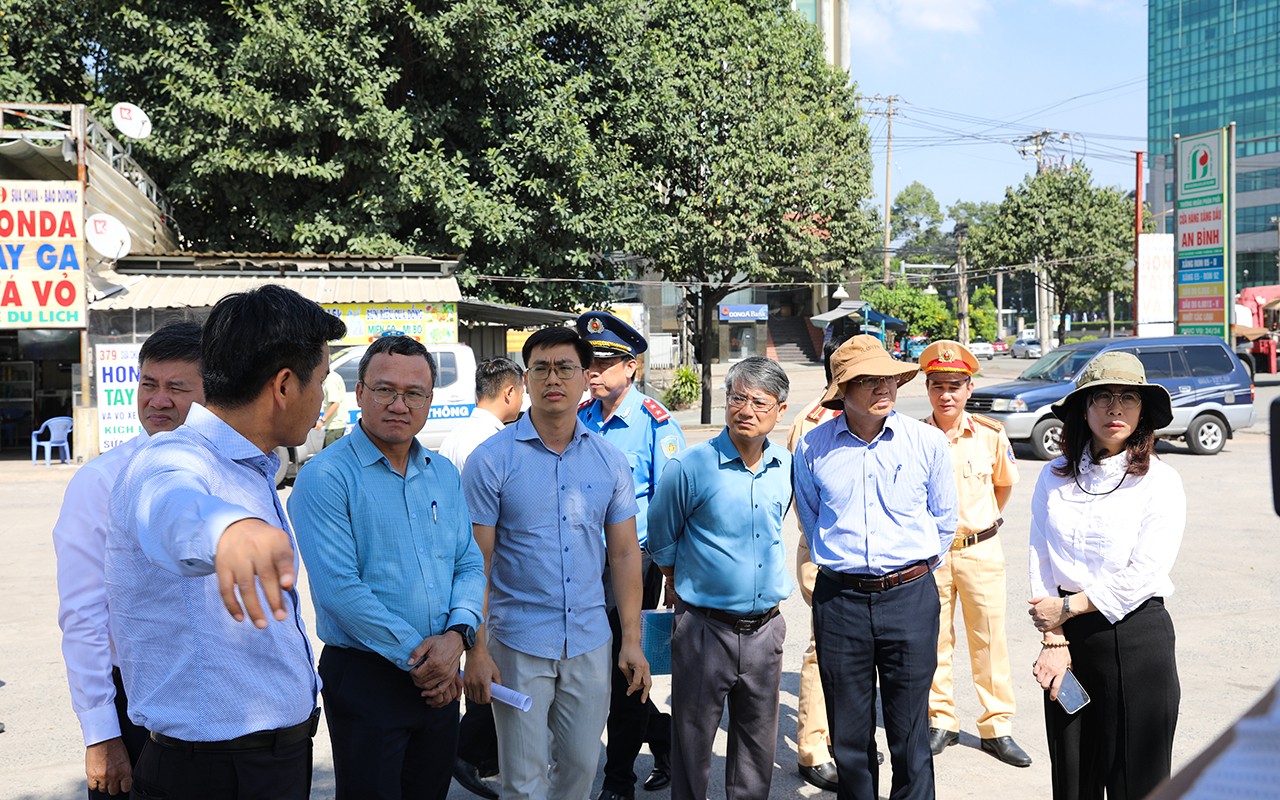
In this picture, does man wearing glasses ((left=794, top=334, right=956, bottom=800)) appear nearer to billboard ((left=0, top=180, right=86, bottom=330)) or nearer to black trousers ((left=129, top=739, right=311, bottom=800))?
black trousers ((left=129, top=739, right=311, bottom=800))

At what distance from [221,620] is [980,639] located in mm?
3765

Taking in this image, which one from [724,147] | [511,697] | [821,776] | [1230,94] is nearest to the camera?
[511,697]

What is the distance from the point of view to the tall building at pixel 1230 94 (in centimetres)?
8350

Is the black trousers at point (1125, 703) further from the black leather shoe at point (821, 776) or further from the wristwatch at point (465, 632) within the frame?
the wristwatch at point (465, 632)

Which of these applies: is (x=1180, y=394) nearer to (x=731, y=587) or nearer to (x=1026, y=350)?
(x=731, y=587)

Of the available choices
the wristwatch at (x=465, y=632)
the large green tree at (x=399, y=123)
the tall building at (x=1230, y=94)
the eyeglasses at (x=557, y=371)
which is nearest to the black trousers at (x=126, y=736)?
the wristwatch at (x=465, y=632)

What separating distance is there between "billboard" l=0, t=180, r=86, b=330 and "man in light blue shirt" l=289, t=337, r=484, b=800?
15.6m

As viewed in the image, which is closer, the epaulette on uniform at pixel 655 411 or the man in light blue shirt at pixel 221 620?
the man in light blue shirt at pixel 221 620

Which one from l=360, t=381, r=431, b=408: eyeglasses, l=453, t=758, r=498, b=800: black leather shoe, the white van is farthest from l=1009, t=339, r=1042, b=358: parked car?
l=360, t=381, r=431, b=408: eyeglasses

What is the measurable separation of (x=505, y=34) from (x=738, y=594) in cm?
1567

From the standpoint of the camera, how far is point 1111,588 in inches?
132

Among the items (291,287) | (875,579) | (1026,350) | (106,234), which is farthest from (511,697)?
(1026,350)

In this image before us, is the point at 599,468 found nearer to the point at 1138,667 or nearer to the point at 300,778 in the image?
the point at 300,778

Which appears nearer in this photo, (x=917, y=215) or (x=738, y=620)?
(x=738, y=620)
